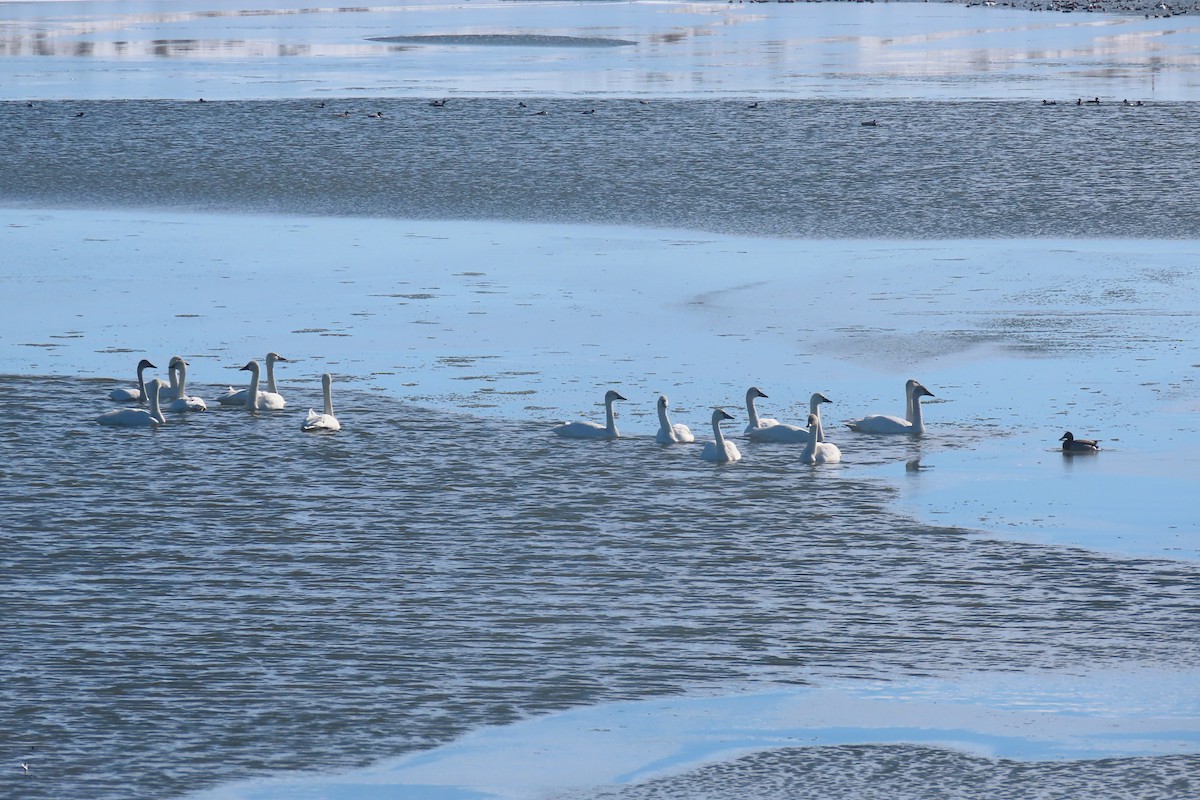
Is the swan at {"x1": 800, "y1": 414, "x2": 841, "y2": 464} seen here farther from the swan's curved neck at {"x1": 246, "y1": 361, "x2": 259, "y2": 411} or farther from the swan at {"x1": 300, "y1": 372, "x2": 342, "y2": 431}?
the swan's curved neck at {"x1": 246, "y1": 361, "x2": 259, "y2": 411}

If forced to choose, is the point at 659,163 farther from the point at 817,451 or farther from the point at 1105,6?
the point at 1105,6

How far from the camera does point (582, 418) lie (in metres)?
14.4

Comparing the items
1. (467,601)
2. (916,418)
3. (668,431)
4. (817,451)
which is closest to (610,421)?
(668,431)

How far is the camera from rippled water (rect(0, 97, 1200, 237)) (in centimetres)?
2553

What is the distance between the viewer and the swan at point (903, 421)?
13938 mm

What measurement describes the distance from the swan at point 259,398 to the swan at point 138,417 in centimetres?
78

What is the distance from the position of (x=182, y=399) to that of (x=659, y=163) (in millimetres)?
15234

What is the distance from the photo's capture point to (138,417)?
14.2 m

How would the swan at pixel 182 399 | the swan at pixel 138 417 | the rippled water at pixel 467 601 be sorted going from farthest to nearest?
the swan at pixel 182 399
the swan at pixel 138 417
the rippled water at pixel 467 601

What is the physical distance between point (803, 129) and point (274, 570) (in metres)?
22.6

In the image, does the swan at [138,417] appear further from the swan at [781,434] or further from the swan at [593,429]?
the swan at [781,434]

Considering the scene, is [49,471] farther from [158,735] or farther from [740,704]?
[740,704]

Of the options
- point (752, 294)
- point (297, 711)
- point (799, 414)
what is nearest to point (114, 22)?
point (752, 294)

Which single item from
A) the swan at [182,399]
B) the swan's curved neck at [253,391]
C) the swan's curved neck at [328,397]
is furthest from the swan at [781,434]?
the swan at [182,399]
